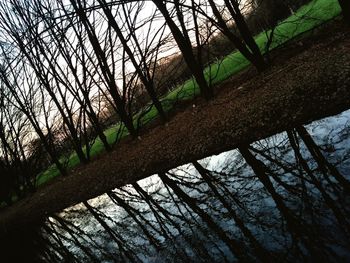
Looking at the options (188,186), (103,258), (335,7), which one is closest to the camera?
(103,258)

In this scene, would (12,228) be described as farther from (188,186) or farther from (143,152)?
(188,186)

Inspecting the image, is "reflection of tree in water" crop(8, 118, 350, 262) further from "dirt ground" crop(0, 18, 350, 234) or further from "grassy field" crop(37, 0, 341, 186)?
"grassy field" crop(37, 0, 341, 186)

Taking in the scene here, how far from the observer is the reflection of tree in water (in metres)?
3.88

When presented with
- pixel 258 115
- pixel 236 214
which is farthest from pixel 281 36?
pixel 236 214

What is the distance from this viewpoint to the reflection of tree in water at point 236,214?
3881 mm

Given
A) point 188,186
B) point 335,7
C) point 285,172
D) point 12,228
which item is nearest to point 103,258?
point 188,186

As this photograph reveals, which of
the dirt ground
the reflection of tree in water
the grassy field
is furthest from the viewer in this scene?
the grassy field

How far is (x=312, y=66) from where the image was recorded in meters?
9.65

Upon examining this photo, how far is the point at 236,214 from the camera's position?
5.26m

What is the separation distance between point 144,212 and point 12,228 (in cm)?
913

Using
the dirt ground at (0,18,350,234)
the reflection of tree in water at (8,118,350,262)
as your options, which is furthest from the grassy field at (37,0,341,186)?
the reflection of tree in water at (8,118,350,262)

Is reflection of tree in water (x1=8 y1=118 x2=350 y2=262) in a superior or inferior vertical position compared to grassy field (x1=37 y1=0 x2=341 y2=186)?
inferior

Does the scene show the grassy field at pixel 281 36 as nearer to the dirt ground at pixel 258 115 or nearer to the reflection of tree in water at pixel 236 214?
the dirt ground at pixel 258 115

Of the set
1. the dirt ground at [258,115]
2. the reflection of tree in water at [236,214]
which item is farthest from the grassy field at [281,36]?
the reflection of tree in water at [236,214]
